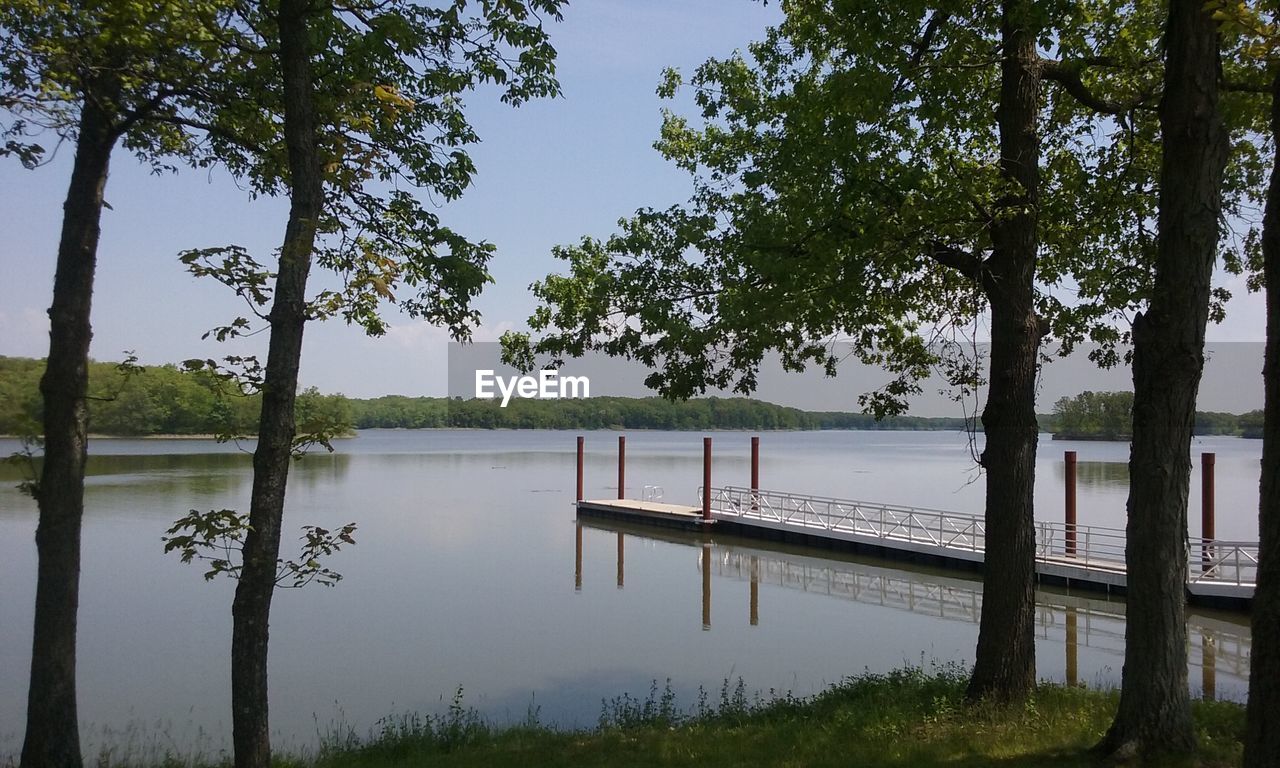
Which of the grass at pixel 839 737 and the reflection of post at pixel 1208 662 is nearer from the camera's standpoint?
the grass at pixel 839 737

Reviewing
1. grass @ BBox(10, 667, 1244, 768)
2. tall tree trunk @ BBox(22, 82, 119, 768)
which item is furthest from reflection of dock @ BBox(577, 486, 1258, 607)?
tall tree trunk @ BBox(22, 82, 119, 768)

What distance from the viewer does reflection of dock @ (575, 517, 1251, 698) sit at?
15977 millimetres

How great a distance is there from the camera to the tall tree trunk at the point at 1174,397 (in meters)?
6.18

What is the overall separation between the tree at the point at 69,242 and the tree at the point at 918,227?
439cm

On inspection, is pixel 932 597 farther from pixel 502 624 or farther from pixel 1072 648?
pixel 502 624

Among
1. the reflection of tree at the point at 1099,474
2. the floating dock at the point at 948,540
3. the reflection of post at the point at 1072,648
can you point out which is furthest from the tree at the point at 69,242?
the reflection of tree at the point at 1099,474

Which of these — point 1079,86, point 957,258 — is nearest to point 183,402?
point 957,258

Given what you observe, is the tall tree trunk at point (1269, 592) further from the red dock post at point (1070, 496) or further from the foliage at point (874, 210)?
the red dock post at point (1070, 496)

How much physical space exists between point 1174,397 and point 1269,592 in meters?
2.66

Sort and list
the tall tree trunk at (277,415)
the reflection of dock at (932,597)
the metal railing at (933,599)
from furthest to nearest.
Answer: the metal railing at (933,599), the reflection of dock at (932,597), the tall tree trunk at (277,415)

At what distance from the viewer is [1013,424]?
811 cm

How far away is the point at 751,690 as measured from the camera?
43.4 ft

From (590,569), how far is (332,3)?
2085 cm

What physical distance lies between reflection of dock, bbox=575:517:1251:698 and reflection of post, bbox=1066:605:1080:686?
0.02 metres
